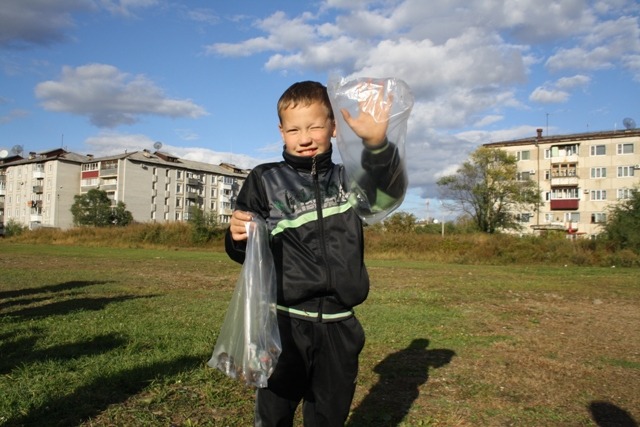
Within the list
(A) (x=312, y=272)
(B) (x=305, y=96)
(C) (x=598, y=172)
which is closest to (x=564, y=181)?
(C) (x=598, y=172)

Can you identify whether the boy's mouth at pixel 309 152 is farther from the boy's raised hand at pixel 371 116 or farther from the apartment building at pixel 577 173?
the apartment building at pixel 577 173

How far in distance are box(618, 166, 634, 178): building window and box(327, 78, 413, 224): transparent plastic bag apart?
72760mm

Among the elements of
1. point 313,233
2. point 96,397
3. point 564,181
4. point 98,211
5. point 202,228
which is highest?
point 564,181

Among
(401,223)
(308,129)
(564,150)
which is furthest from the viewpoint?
(564,150)

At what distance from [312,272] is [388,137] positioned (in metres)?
0.68

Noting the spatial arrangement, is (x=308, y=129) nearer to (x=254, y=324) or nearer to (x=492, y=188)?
(x=254, y=324)

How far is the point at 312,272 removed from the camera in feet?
7.24

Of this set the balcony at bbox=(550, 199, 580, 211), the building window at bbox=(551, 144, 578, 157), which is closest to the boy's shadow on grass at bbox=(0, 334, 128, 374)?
the balcony at bbox=(550, 199, 580, 211)

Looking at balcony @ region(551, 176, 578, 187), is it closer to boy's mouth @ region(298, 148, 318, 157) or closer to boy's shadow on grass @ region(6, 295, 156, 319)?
boy's shadow on grass @ region(6, 295, 156, 319)

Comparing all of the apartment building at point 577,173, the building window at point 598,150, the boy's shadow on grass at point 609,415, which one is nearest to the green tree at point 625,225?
the boy's shadow on grass at point 609,415

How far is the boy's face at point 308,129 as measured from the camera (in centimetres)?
231

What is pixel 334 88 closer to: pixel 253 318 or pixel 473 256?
pixel 253 318

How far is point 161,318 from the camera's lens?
7484mm

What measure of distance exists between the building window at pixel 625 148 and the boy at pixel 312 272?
7303 cm
